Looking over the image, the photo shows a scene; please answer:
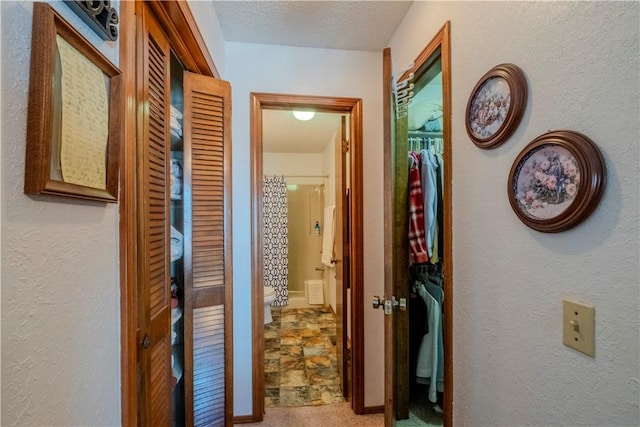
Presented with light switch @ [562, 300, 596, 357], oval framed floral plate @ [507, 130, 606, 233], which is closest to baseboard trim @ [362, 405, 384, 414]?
light switch @ [562, 300, 596, 357]

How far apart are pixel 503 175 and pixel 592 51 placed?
0.37 meters

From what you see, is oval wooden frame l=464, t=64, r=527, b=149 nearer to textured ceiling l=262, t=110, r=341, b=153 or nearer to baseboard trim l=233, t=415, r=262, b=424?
textured ceiling l=262, t=110, r=341, b=153

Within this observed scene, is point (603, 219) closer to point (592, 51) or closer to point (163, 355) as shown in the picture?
point (592, 51)

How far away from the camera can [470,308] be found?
1107mm

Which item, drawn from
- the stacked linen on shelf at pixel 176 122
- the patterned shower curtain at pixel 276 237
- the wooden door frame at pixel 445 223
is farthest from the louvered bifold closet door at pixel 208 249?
the patterned shower curtain at pixel 276 237

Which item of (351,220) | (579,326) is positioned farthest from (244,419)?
(579,326)

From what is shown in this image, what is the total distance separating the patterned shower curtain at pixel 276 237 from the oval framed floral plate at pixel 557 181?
3.72 meters

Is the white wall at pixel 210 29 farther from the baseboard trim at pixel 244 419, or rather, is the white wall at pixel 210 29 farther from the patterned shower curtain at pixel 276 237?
the patterned shower curtain at pixel 276 237

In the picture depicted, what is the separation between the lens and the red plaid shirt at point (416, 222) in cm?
163

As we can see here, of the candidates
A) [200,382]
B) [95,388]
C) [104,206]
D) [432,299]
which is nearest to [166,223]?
[104,206]

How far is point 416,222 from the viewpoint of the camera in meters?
1.65

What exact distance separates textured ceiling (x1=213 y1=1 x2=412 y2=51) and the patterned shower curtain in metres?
2.60

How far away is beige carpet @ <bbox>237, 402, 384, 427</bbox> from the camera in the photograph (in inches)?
75.8

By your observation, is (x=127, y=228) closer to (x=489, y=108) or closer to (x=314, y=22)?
(x=489, y=108)
